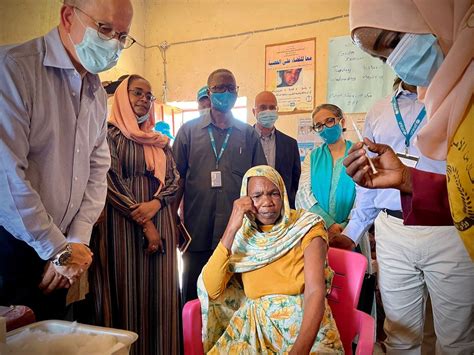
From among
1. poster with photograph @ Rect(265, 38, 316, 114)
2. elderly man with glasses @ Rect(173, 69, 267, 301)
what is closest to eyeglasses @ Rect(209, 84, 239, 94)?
elderly man with glasses @ Rect(173, 69, 267, 301)

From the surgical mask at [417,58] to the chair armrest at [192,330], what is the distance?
124 cm

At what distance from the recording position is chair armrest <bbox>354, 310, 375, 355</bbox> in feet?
4.20

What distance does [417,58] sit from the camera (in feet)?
3.11

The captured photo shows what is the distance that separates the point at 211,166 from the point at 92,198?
103cm

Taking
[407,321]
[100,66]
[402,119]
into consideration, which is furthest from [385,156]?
[100,66]

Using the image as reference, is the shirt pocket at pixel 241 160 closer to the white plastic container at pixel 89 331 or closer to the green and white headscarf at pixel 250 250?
the green and white headscarf at pixel 250 250

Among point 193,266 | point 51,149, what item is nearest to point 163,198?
point 193,266

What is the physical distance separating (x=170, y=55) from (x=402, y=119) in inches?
140

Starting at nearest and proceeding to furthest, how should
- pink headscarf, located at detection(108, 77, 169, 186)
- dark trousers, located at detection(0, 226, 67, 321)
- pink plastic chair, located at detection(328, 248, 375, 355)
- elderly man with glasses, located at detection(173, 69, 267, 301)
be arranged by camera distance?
dark trousers, located at detection(0, 226, 67, 321) → pink plastic chair, located at detection(328, 248, 375, 355) → pink headscarf, located at detection(108, 77, 169, 186) → elderly man with glasses, located at detection(173, 69, 267, 301)

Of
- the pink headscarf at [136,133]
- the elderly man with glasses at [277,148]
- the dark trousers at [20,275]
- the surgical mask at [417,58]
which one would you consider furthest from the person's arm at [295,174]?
the dark trousers at [20,275]

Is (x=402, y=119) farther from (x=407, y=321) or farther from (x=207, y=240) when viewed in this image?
(x=207, y=240)

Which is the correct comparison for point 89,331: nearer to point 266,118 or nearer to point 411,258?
point 411,258

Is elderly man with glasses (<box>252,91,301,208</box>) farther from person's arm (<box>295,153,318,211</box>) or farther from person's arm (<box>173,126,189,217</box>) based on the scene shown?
person's arm (<box>173,126,189,217</box>)

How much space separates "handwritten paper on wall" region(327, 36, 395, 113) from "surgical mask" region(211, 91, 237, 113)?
5.32 ft
